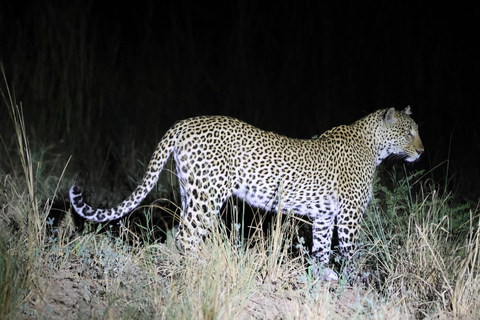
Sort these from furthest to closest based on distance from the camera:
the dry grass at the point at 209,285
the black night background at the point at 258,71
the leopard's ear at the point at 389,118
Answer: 1. the black night background at the point at 258,71
2. the leopard's ear at the point at 389,118
3. the dry grass at the point at 209,285

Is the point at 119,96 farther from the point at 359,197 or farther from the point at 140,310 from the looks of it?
the point at 140,310

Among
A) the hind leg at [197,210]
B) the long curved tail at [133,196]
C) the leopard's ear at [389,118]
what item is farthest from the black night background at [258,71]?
the hind leg at [197,210]

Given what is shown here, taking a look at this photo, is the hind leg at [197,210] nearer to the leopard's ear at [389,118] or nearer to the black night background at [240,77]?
the leopard's ear at [389,118]

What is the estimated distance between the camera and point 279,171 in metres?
5.52

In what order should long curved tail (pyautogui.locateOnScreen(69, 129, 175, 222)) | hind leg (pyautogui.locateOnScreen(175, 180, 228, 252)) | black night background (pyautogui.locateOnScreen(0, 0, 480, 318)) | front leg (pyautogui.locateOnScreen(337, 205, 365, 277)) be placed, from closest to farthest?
long curved tail (pyautogui.locateOnScreen(69, 129, 175, 222)) → hind leg (pyautogui.locateOnScreen(175, 180, 228, 252)) → front leg (pyautogui.locateOnScreen(337, 205, 365, 277)) → black night background (pyautogui.locateOnScreen(0, 0, 480, 318))

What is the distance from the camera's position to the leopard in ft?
17.1

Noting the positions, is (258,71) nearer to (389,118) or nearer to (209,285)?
(389,118)

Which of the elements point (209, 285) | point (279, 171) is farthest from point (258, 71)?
point (209, 285)

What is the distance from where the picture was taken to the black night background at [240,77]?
8.00 m

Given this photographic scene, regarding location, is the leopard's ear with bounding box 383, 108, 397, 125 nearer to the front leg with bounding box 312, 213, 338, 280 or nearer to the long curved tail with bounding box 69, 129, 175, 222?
the front leg with bounding box 312, 213, 338, 280

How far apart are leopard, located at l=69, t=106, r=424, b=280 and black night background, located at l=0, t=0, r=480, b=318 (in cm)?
143

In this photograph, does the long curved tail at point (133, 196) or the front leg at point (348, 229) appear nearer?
the long curved tail at point (133, 196)

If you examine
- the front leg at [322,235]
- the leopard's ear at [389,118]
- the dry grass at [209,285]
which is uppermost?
the leopard's ear at [389,118]

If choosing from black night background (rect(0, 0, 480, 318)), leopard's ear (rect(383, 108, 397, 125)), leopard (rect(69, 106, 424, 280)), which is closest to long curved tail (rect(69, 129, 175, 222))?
leopard (rect(69, 106, 424, 280))
